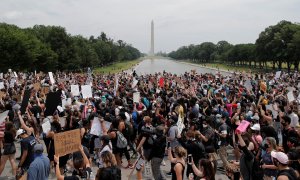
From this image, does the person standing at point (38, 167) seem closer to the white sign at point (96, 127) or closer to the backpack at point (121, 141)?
the white sign at point (96, 127)

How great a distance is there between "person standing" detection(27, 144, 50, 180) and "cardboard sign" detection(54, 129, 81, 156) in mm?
323

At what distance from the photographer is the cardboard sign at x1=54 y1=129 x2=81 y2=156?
7.43m

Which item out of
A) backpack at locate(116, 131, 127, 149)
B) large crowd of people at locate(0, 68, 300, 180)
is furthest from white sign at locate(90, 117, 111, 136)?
backpack at locate(116, 131, 127, 149)

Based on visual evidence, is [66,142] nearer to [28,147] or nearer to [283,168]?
[28,147]

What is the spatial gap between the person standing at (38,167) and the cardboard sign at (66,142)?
12.7 inches

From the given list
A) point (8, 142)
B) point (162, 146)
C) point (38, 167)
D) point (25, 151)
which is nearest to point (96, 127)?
point (25, 151)

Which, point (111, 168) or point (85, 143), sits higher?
point (111, 168)

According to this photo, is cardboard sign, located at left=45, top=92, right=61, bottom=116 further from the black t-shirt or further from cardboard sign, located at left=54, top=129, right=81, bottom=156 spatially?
cardboard sign, located at left=54, top=129, right=81, bottom=156

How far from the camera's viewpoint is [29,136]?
9930 millimetres

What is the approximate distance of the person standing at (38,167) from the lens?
739 cm

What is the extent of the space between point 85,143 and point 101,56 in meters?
115

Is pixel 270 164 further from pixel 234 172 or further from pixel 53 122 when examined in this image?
pixel 53 122

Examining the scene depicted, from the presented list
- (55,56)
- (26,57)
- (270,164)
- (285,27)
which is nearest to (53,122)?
(270,164)

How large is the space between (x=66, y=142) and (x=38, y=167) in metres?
0.71
